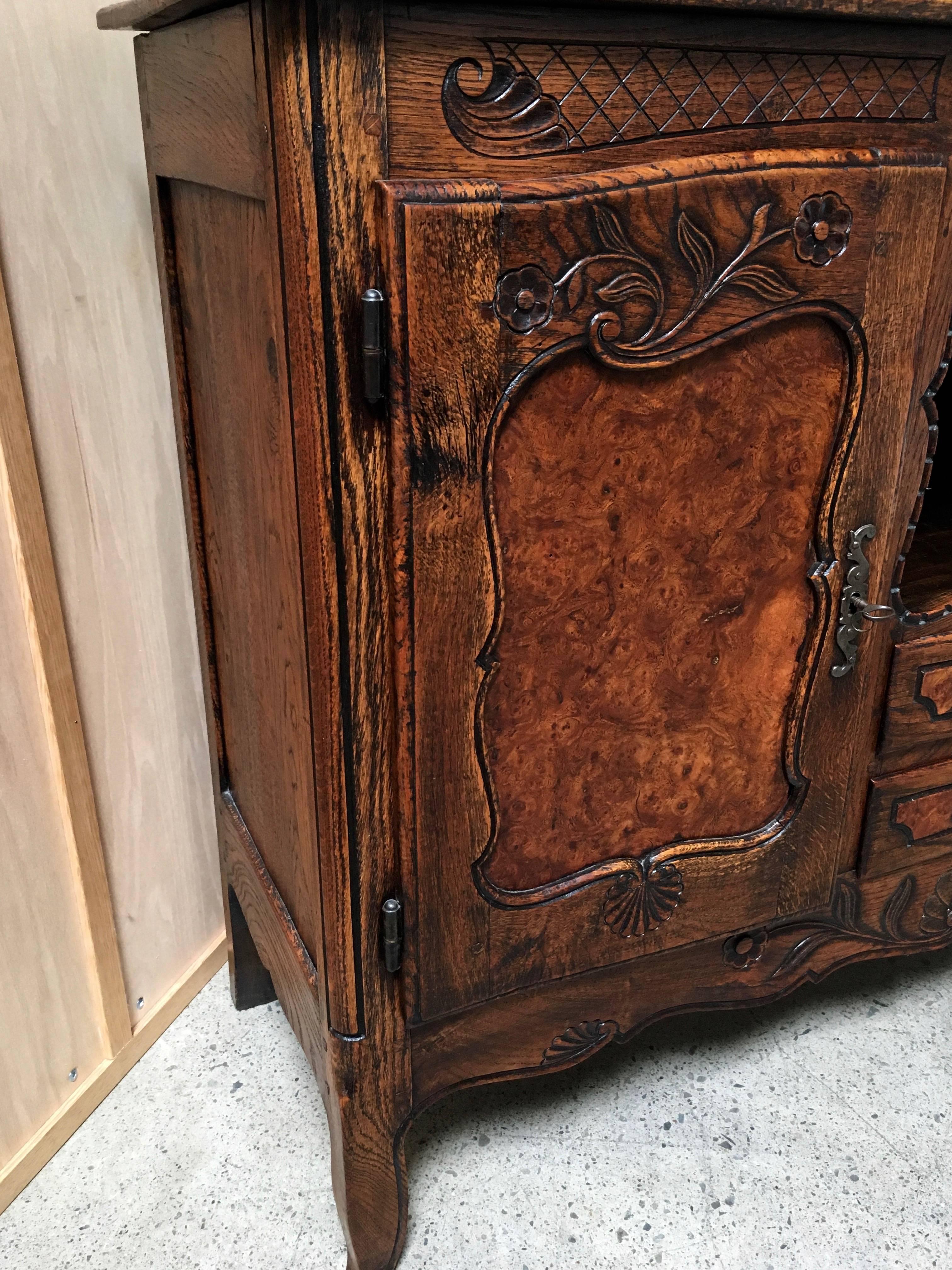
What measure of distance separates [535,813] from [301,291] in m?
0.47

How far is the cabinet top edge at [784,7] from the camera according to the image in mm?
698

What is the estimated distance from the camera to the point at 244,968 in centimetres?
135

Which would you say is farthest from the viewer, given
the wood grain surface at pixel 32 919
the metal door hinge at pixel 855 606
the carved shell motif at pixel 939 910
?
the carved shell motif at pixel 939 910

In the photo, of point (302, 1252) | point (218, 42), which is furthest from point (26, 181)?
point (302, 1252)

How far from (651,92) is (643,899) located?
26.6 inches

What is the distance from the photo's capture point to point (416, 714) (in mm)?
832

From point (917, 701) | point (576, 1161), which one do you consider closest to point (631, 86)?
point (917, 701)

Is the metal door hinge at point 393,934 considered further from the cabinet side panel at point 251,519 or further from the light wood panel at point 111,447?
the light wood panel at point 111,447

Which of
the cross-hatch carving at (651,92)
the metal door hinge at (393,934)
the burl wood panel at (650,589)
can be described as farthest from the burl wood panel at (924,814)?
the cross-hatch carving at (651,92)

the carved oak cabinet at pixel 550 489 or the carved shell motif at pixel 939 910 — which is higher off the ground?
the carved oak cabinet at pixel 550 489

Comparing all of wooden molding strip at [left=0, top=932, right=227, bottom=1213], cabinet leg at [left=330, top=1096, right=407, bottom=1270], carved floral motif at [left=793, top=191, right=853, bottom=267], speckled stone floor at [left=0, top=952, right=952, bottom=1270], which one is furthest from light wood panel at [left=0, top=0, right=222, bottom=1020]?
carved floral motif at [left=793, top=191, right=853, bottom=267]

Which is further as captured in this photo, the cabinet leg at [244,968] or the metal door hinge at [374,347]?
the cabinet leg at [244,968]

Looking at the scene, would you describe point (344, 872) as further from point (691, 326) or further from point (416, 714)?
point (691, 326)

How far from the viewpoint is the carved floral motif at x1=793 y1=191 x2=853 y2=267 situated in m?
0.80
